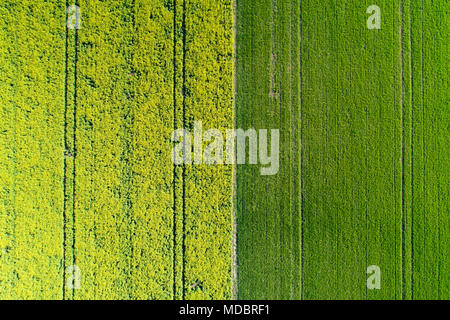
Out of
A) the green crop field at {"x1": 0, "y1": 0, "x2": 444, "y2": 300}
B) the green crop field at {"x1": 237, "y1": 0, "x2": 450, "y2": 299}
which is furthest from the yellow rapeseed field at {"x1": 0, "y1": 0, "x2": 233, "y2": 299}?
the green crop field at {"x1": 237, "y1": 0, "x2": 450, "y2": 299}

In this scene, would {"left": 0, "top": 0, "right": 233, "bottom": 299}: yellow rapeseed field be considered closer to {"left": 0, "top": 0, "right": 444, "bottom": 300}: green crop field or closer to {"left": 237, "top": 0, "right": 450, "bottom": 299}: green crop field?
{"left": 0, "top": 0, "right": 444, "bottom": 300}: green crop field

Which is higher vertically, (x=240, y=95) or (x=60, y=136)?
(x=240, y=95)

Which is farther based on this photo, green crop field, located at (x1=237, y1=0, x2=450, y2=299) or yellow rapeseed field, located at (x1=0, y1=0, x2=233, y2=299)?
green crop field, located at (x1=237, y1=0, x2=450, y2=299)

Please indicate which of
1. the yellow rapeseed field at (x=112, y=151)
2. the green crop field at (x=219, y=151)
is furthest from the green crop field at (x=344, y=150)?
the yellow rapeseed field at (x=112, y=151)

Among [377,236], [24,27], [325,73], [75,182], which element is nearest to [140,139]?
[75,182]

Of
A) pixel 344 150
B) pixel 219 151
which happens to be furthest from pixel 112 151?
pixel 344 150

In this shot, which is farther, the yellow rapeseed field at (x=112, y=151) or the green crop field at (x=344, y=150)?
the green crop field at (x=344, y=150)

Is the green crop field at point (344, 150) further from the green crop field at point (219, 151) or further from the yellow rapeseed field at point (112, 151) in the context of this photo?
the yellow rapeseed field at point (112, 151)
